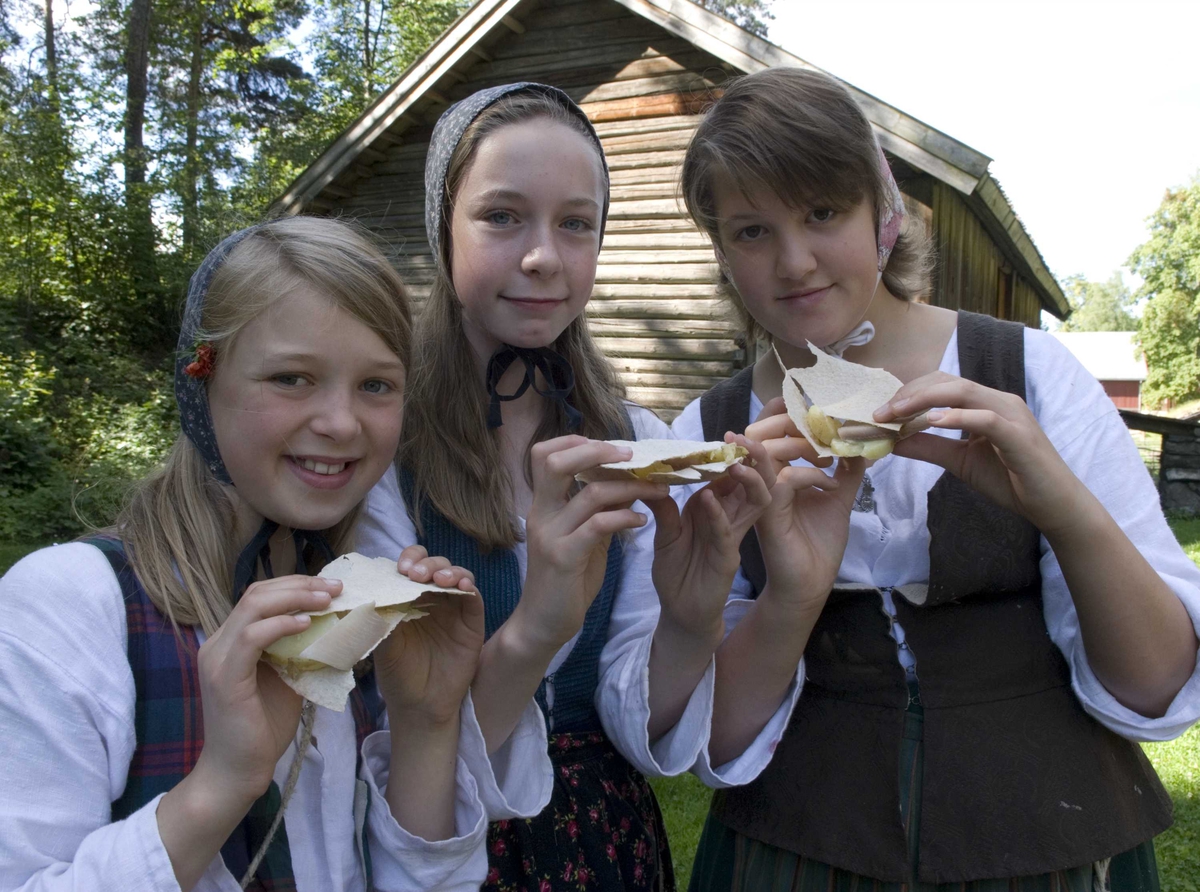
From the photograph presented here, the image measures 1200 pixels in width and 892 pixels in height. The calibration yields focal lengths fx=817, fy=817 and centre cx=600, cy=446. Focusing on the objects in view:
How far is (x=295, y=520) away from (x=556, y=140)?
98 cm

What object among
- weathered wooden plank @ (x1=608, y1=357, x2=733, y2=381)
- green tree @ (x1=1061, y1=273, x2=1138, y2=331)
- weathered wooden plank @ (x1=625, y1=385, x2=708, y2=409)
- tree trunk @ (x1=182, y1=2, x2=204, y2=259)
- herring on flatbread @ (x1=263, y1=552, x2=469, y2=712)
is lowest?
herring on flatbread @ (x1=263, y1=552, x2=469, y2=712)

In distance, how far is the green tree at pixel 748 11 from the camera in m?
34.4

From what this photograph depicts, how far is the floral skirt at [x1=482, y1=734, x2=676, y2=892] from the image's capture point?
5.27 ft

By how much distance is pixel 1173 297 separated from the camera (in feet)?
148

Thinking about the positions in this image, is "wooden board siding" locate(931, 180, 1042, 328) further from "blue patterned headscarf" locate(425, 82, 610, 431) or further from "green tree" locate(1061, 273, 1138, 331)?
"green tree" locate(1061, 273, 1138, 331)

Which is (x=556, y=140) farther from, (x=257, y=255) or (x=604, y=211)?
(x=257, y=255)

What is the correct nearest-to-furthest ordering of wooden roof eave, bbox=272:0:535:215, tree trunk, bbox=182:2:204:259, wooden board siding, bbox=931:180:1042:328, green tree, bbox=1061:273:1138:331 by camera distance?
wooden board siding, bbox=931:180:1042:328 < wooden roof eave, bbox=272:0:535:215 < tree trunk, bbox=182:2:204:259 < green tree, bbox=1061:273:1138:331

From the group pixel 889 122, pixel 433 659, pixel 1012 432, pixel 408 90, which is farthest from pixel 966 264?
pixel 433 659

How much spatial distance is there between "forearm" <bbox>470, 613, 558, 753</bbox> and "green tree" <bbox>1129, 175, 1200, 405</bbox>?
174 ft

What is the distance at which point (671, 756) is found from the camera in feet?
5.38

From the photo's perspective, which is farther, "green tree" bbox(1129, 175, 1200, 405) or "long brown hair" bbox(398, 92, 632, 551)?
"green tree" bbox(1129, 175, 1200, 405)

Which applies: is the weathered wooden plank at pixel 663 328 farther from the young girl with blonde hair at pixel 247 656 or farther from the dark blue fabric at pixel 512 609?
the young girl with blonde hair at pixel 247 656

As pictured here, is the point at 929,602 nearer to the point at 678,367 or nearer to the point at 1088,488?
the point at 1088,488

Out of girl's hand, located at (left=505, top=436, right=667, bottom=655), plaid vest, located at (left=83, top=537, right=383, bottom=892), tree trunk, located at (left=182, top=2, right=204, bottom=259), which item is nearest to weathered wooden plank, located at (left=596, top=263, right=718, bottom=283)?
girl's hand, located at (left=505, top=436, right=667, bottom=655)
